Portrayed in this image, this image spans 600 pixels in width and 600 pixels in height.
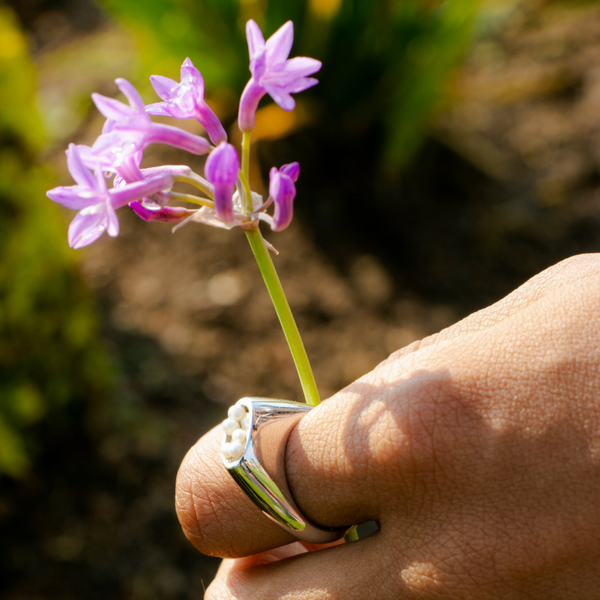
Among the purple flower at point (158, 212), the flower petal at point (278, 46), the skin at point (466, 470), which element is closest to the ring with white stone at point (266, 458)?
the skin at point (466, 470)

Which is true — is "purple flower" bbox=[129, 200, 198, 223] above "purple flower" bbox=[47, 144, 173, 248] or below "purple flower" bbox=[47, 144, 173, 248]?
below

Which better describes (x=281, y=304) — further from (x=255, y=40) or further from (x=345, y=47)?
(x=345, y=47)

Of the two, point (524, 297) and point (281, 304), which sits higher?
point (281, 304)

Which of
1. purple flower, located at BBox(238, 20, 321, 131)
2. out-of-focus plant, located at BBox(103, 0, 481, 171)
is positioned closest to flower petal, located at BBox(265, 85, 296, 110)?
purple flower, located at BBox(238, 20, 321, 131)

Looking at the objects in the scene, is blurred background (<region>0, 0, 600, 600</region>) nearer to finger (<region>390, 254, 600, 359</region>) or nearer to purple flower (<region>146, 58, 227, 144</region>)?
purple flower (<region>146, 58, 227, 144</region>)

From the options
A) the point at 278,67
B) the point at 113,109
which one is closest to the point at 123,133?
the point at 113,109

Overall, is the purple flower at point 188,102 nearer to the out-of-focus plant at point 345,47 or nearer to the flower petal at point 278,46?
the flower petal at point 278,46
